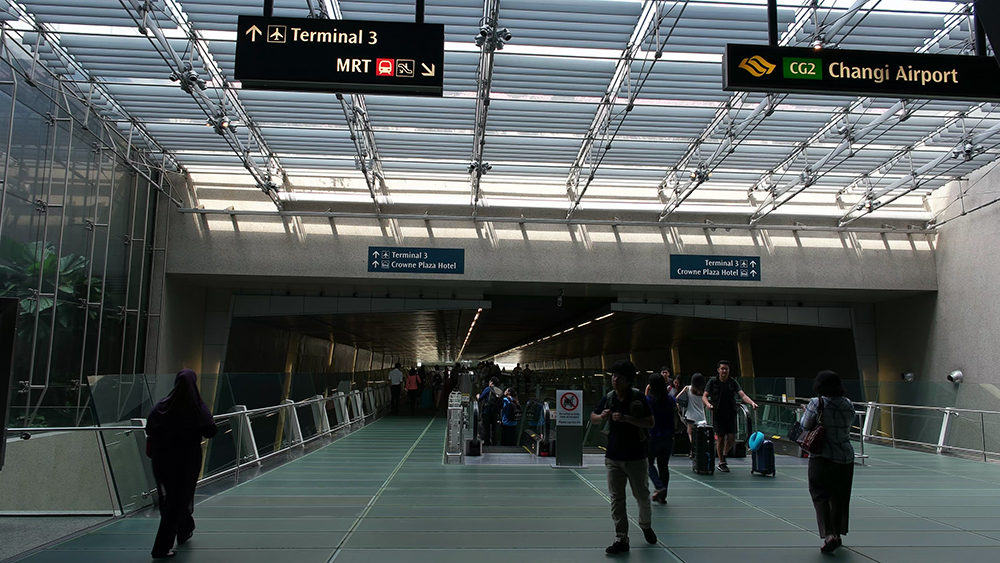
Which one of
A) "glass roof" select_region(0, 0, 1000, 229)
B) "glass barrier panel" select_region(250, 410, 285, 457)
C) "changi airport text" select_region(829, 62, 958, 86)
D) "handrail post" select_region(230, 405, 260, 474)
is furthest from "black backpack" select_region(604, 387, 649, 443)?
"glass roof" select_region(0, 0, 1000, 229)

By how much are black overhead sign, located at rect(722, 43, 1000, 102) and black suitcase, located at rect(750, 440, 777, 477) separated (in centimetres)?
503

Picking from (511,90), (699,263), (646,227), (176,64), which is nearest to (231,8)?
(176,64)

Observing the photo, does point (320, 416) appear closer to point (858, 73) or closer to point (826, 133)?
point (858, 73)

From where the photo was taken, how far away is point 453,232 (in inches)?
836

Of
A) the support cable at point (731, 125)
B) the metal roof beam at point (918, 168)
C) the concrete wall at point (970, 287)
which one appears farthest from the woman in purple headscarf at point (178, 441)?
the concrete wall at point (970, 287)

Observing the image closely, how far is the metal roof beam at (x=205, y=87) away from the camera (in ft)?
38.1

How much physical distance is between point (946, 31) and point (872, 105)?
9.17 feet

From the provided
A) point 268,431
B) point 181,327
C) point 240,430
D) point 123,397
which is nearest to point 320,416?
point 268,431

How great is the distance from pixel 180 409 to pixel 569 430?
6.29 meters

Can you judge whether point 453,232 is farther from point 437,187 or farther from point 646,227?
point 646,227

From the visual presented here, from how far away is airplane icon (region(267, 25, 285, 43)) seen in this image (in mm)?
6469

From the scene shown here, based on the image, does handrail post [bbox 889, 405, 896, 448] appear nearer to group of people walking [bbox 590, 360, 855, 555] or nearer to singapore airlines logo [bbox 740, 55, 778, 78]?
group of people walking [bbox 590, 360, 855, 555]

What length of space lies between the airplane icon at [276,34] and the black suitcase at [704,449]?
7263 mm

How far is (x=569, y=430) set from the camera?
35.1ft
